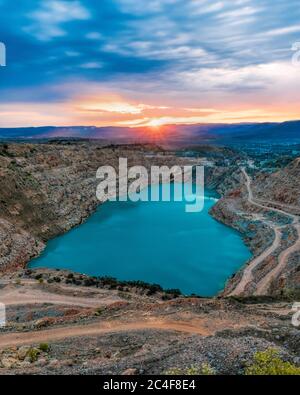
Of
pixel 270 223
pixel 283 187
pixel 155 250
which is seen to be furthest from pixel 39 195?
pixel 283 187

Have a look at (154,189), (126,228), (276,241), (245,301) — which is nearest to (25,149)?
(126,228)

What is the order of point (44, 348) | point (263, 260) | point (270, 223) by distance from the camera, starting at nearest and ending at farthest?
point (44, 348), point (263, 260), point (270, 223)

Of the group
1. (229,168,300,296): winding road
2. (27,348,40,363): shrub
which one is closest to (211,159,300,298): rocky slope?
(229,168,300,296): winding road

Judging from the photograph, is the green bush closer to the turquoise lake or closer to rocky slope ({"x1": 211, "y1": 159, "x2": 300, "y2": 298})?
rocky slope ({"x1": 211, "y1": 159, "x2": 300, "y2": 298})

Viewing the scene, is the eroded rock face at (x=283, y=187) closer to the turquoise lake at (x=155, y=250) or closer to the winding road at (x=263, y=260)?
the winding road at (x=263, y=260)

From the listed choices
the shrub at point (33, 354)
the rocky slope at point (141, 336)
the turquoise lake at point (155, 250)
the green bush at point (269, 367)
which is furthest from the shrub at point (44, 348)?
the turquoise lake at point (155, 250)

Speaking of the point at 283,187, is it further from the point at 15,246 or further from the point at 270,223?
the point at 15,246
